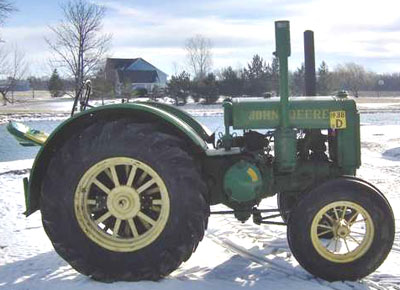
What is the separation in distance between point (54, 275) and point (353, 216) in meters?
2.69

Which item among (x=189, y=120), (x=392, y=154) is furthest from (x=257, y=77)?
(x=189, y=120)

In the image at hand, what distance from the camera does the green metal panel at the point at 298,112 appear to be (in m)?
4.96

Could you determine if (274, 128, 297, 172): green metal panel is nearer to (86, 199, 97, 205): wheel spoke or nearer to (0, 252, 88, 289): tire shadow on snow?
(86, 199, 97, 205): wheel spoke

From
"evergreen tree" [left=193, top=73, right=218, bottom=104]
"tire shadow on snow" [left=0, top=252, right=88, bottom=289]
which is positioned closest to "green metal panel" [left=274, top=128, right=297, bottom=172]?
"tire shadow on snow" [left=0, top=252, right=88, bottom=289]

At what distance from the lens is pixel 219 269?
5.04 meters

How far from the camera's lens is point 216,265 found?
16.9 feet

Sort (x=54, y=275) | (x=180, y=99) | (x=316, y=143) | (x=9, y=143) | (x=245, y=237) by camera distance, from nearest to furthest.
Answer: (x=54, y=275)
(x=316, y=143)
(x=245, y=237)
(x=9, y=143)
(x=180, y=99)

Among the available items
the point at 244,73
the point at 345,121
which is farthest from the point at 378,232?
the point at 244,73

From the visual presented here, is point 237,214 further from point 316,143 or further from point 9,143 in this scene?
point 9,143

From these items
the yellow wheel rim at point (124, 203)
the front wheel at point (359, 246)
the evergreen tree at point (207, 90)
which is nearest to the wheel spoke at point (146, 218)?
the yellow wheel rim at point (124, 203)

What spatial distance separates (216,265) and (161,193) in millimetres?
1093

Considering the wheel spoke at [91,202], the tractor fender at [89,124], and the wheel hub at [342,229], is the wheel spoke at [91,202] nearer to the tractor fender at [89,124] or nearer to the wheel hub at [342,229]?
the tractor fender at [89,124]

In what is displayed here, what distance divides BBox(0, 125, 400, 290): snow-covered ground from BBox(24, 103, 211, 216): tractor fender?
676 mm

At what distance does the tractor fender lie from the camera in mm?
4574
